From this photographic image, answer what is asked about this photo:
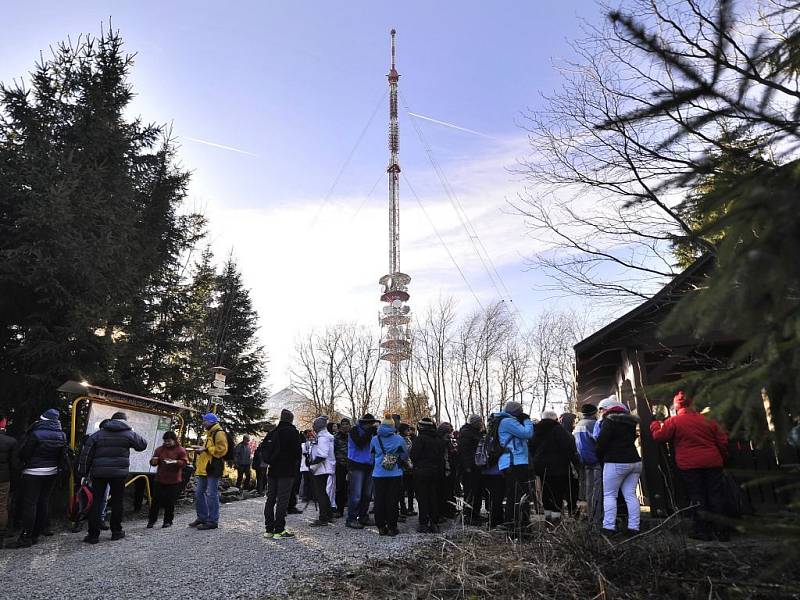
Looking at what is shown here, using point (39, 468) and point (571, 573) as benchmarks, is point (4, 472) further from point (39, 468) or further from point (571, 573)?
point (571, 573)

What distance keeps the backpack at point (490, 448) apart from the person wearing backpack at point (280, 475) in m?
2.79

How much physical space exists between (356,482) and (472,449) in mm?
2066

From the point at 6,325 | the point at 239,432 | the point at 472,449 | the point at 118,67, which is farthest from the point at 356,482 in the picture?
the point at 239,432

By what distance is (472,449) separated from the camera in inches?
341

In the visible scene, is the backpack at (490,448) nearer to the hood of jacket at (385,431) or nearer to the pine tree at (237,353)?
the hood of jacket at (385,431)

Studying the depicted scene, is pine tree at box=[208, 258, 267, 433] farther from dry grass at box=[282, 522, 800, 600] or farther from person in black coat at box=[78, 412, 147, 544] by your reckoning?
dry grass at box=[282, 522, 800, 600]

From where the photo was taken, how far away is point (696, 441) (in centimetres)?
648

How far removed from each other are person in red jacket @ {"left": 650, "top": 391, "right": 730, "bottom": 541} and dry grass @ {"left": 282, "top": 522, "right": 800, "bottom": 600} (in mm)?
1316

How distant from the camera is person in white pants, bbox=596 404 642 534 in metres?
6.58

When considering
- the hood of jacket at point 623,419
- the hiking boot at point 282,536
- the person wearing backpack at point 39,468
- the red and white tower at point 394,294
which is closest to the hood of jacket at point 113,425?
the person wearing backpack at point 39,468

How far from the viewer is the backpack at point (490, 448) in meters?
7.45

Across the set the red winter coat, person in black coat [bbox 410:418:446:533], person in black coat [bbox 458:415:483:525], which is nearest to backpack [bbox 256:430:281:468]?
person in black coat [bbox 410:418:446:533]

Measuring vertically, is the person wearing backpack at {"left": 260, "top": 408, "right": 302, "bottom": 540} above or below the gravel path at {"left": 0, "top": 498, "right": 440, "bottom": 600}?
above

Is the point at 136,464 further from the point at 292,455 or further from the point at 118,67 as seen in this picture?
the point at 118,67
